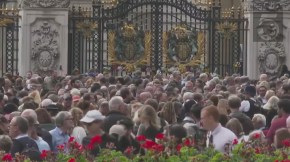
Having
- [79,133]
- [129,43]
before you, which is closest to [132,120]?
[79,133]

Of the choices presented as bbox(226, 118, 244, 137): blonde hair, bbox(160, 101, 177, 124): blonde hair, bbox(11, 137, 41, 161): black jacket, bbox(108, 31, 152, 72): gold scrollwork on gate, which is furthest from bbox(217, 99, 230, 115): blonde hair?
bbox(108, 31, 152, 72): gold scrollwork on gate

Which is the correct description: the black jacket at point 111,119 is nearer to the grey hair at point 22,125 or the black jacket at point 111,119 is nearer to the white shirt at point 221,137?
the grey hair at point 22,125

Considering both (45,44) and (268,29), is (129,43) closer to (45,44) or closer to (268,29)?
(45,44)

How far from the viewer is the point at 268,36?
32688mm

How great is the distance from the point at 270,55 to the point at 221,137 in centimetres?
1893

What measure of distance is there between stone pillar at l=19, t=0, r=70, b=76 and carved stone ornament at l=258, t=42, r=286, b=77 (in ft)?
17.1

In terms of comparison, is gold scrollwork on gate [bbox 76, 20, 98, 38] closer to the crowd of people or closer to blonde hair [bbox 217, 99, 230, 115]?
the crowd of people

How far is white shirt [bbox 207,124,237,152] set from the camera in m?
13.8

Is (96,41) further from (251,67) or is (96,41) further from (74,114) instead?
(74,114)

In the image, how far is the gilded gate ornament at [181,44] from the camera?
32906 millimetres

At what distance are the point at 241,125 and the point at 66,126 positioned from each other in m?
2.20

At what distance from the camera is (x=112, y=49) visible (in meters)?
32.5

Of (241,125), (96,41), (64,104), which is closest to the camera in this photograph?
(241,125)

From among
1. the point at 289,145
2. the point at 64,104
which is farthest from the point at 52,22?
the point at 289,145
